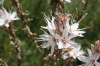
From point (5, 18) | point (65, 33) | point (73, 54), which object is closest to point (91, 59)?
point (73, 54)

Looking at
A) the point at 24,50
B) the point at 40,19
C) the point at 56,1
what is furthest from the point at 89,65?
the point at 40,19

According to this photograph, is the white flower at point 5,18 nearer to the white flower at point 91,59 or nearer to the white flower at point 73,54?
the white flower at point 73,54

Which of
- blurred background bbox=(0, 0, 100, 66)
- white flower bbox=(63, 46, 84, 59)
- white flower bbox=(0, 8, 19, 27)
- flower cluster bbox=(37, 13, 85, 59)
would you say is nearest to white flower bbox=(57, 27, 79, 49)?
flower cluster bbox=(37, 13, 85, 59)

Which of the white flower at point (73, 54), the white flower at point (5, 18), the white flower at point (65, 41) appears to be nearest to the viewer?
the white flower at point (65, 41)

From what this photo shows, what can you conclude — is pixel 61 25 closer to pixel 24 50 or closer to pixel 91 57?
pixel 91 57

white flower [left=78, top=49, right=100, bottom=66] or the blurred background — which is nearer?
white flower [left=78, top=49, right=100, bottom=66]

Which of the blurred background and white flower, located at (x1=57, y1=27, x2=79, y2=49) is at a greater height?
the blurred background

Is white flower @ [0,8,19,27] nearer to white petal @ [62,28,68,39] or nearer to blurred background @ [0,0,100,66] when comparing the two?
white petal @ [62,28,68,39]

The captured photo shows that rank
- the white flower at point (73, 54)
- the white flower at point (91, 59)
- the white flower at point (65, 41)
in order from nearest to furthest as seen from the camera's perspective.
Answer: the white flower at point (65, 41), the white flower at point (91, 59), the white flower at point (73, 54)

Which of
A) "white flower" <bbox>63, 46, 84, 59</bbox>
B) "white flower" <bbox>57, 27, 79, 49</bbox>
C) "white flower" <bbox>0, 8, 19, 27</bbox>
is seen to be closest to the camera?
"white flower" <bbox>57, 27, 79, 49</bbox>

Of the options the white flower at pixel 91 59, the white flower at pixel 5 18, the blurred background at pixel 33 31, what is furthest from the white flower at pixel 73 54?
the blurred background at pixel 33 31

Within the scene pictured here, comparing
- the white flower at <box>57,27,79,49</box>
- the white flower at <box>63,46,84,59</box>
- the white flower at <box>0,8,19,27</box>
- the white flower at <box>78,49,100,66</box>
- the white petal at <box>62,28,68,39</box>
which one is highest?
the white flower at <box>0,8,19,27</box>

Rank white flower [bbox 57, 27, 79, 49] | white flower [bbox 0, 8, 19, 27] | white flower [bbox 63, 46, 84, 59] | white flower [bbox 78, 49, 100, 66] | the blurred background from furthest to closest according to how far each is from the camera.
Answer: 1. the blurred background
2. white flower [bbox 0, 8, 19, 27]
3. white flower [bbox 63, 46, 84, 59]
4. white flower [bbox 78, 49, 100, 66]
5. white flower [bbox 57, 27, 79, 49]
